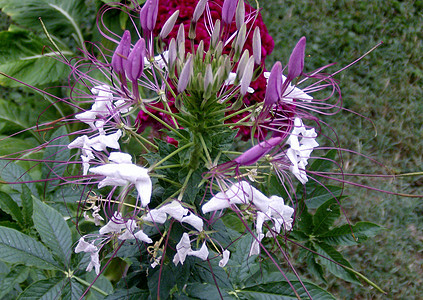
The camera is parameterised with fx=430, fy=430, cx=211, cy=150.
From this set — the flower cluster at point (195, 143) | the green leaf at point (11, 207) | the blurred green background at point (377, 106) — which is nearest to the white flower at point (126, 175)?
the flower cluster at point (195, 143)

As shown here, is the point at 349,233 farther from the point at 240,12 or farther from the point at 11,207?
the point at 11,207

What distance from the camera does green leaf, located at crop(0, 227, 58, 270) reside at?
3.78 ft

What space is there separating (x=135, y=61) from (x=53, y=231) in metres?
0.64

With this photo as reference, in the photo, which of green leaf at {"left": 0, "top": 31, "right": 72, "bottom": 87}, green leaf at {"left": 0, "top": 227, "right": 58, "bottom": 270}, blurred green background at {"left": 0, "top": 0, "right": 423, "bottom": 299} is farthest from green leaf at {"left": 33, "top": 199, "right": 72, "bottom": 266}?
blurred green background at {"left": 0, "top": 0, "right": 423, "bottom": 299}

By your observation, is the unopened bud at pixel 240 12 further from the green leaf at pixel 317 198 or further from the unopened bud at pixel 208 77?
the green leaf at pixel 317 198

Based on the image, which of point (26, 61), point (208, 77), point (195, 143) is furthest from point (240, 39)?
point (26, 61)

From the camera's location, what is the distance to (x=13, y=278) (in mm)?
1224

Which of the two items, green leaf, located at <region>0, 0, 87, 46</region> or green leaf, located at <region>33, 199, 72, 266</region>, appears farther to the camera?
green leaf, located at <region>0, 0, 87, 46</region>

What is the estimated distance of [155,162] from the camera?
3.29ft

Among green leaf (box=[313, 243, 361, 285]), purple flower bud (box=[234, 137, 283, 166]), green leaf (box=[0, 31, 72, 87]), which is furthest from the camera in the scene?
green leaf (box=[0, 31, 72, 87])

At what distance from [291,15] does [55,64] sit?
1.94 meters

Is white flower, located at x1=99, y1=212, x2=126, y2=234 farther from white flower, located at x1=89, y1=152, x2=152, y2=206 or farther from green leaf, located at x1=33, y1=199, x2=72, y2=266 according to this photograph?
green leaf, located at x1=33, y1=199, x2=72, y2=266

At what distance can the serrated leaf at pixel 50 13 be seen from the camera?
215 cm

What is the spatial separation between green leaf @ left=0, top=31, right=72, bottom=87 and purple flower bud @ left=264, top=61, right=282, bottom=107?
5.03 ft
